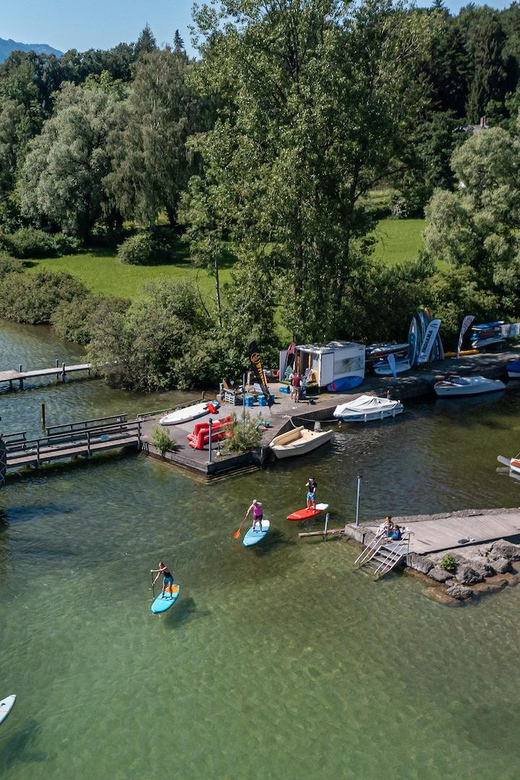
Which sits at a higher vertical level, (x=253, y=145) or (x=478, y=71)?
(x=478, y=71)

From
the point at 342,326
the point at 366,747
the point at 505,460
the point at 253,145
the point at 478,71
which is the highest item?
the point at 478,71

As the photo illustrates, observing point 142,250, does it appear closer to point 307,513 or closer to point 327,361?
point 327,361

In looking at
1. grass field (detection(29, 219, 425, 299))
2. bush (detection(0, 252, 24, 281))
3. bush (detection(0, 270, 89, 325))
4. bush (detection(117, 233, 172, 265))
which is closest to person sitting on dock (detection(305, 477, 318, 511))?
grass field (detection(29, 219, 425, 299))

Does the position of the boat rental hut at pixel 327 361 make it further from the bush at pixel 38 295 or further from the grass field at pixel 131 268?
the bush at pixel 38 295

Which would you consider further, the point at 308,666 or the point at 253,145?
the point at 253,145

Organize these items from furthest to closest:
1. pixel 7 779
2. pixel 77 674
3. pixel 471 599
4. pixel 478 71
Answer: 1. pixel 478 71
2. pixel 471 599
3. pixel 77 674
4. pixel 7 779

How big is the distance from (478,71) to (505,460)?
11218 centimetres

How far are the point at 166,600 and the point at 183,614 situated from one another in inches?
29.4

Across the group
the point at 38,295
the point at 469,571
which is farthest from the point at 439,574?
the point at 38,295

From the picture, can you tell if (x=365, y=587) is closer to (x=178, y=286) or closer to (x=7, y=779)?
(x=7, y=779)

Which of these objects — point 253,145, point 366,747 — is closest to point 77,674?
point 366,747

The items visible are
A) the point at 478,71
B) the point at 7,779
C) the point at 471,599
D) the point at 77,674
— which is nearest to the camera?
the point at 7,779

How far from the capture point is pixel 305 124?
44.5 metres

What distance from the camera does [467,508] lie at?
33.6 m
